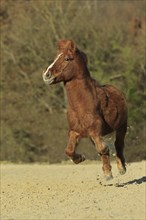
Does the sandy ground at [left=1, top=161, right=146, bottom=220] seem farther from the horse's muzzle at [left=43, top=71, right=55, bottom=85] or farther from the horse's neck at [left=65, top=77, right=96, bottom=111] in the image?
the horse's muzzle at [left=43, top=71, right=55, bottom=85]

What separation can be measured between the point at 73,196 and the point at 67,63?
2.19 metres

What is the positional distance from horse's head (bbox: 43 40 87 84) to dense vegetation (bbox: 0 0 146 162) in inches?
634

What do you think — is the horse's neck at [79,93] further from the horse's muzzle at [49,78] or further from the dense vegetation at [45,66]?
the dense vegetation at [45,66]

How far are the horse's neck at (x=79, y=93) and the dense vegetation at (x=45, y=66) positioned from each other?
16.0 meters

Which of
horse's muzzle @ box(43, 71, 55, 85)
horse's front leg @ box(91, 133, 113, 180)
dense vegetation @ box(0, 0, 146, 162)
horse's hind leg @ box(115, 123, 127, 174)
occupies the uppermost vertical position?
horse's muzzle @ box(43, 71, 55, 85)

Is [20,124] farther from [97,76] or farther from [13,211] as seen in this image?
[13,211]

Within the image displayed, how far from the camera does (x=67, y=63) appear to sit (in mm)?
11617

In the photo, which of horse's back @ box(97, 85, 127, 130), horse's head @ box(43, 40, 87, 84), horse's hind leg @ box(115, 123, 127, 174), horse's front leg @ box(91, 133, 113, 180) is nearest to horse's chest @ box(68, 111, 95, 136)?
horse's front leg @ box(91, 133, 113, 180)

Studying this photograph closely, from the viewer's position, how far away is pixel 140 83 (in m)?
30.5

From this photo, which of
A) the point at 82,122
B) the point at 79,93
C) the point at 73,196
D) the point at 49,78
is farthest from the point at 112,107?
the point at 73,196

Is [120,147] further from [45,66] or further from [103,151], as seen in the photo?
[45,66]

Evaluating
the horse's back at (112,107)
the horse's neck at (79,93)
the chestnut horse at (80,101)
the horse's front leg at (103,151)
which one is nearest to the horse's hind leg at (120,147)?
the horse's back at (112,107)

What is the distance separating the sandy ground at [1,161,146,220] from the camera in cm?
917

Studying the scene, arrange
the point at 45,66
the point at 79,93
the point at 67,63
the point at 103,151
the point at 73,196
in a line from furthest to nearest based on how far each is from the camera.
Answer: the point at 45,66
the point at 79,93
the point at 67,63
the point at 103,151
the point at 73,196
